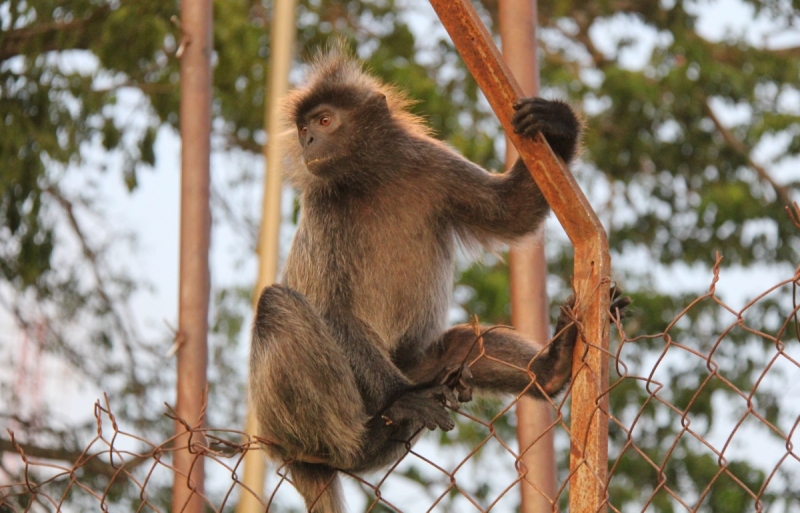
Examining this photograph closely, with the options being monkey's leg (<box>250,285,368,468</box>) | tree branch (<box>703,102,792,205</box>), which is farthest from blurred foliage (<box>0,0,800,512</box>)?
monkey's leg (<box>250,285,368,468</box>)

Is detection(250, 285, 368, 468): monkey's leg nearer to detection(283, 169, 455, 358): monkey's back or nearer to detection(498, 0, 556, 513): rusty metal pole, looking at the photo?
detection(283, 169, 455, 358): monkey's back

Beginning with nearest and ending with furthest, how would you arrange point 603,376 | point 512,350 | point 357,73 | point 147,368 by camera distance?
point 603,376 < point 512,350 < point 357,73 < point 147,368

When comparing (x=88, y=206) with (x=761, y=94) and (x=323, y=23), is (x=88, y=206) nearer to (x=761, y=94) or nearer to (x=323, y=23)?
(x=323, y=23)

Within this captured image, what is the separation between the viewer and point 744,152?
33.1 feet

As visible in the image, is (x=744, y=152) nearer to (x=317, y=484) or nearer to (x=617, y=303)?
(x=317, y=484)

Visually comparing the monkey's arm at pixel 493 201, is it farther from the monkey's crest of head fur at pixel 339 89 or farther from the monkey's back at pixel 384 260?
the monkey's crest of head fur at pixel 339 89

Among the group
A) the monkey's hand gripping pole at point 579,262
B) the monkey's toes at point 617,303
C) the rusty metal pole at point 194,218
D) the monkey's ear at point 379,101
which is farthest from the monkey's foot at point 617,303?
the rusty metal pole at point 194,218

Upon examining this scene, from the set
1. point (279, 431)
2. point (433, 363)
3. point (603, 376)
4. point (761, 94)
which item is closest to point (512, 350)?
point (433, 363)

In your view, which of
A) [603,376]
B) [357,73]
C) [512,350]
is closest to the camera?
[603,376]

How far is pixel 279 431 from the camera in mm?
3395

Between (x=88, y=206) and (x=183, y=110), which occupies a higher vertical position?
(x=88, y=206)

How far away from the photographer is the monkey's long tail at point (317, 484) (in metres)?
3.54

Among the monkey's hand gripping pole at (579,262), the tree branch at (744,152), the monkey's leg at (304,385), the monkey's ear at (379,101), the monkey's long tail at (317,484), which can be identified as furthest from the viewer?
the tree branch at (744,152)

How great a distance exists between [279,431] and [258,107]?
19.8 feet
